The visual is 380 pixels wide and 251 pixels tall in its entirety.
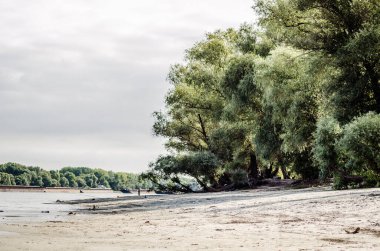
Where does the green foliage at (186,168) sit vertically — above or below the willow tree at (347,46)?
below

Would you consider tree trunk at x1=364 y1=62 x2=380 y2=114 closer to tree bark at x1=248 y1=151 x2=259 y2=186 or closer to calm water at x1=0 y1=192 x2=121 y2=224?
calm water at x1=0 y1=192 x2=121 y2=224

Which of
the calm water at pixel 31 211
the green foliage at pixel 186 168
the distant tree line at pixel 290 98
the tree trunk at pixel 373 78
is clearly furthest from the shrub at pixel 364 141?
the green foliage at pixel 186 168

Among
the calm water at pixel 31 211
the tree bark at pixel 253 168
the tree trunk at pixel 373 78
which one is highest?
the tree trunk at pixel 373 78

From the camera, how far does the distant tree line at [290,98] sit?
22859 millimetres

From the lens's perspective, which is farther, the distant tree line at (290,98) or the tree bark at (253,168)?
the tree bark at (253,168)

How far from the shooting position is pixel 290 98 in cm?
3006

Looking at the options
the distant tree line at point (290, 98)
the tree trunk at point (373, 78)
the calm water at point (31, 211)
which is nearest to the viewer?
the calm water at point (31, 211)

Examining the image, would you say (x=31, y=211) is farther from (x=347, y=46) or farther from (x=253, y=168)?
(x=253, y=168)

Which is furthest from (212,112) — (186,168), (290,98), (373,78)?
(373,78)

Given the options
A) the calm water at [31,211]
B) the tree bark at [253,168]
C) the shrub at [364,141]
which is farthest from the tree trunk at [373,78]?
the tree bark at [253,168]

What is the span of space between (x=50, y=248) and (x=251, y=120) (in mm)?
36489

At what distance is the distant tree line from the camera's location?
22859 millimetres

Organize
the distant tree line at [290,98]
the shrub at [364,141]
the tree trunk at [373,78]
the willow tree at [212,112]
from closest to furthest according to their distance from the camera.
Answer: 1. the shrub at [364,141]
2. the distant tree line at [290,98]
3. the tree trunk at [373,78]
4. the willow tree at [212,112]

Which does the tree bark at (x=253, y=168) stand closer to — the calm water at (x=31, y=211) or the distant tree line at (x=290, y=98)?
the distant tree line at (x=290, y=98)
